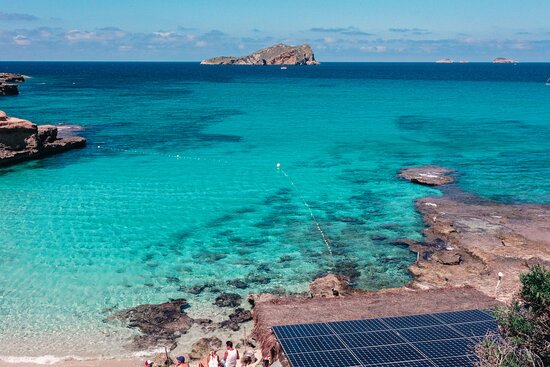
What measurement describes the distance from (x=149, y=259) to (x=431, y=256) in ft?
55.1

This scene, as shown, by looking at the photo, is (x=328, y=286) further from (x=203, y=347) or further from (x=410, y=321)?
(x=203, y=347)

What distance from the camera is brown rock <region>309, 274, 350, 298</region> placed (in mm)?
25094

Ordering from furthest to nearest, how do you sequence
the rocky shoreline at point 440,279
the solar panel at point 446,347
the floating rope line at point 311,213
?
the floating rope line at point 311,213
the rocky shoreline at point 440,279
the solar panel at point 446,347

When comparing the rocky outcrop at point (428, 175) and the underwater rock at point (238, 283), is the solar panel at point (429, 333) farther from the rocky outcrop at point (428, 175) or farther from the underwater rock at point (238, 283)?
the rocky outcrop at point (428, 175)

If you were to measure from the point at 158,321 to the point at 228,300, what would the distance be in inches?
146

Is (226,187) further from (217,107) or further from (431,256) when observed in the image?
(217,107)

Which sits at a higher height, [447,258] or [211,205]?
→ [211,205]

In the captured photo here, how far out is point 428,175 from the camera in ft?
155

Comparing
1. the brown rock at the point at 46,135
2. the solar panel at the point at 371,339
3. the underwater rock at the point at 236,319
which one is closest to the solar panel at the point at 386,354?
the solar panel at the point at 371,339

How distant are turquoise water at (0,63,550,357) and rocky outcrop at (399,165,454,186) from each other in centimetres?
155

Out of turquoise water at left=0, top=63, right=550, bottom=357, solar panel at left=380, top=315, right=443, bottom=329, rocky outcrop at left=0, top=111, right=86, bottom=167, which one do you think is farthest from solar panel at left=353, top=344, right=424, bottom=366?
rocky outcrop at left=0, top=111, right=86, bottom=167

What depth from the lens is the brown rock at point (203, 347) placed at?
20781 mm

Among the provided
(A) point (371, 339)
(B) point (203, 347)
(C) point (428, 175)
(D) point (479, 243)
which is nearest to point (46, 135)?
(C) point (428, 175)

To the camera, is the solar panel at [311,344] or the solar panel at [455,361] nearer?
the solar panel at [455,361]
